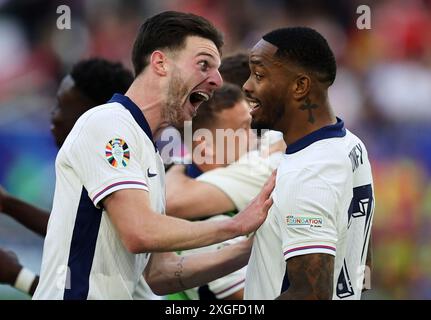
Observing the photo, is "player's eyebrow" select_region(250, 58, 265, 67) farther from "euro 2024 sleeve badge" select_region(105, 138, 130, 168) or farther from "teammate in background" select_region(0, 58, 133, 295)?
"teammate in background" select_region(0, 58, 133, 295)

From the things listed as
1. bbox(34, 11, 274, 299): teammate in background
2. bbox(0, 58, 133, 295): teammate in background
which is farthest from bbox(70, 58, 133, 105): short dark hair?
bbox(34, 11, 274, 299): teammate in background

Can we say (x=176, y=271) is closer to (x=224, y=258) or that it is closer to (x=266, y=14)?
(x=224, y=258)

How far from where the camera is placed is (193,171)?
477 cm

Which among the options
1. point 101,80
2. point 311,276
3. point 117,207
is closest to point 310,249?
point 311,276

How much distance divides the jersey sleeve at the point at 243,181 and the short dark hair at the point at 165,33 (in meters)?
1.03

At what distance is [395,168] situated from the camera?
313 inches

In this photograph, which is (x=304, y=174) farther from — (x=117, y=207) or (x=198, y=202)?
(x=198, y=202)

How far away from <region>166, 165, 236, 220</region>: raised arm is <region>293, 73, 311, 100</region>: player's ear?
4.37 feet

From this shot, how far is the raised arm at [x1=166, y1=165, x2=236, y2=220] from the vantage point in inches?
173

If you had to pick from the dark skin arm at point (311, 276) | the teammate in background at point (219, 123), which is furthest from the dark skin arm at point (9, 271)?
the dark skin arm at point (311, 276)

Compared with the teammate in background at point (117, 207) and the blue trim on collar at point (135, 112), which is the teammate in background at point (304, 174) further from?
the blue trim on collar at point (135, 112)

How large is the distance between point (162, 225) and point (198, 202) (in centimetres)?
127
